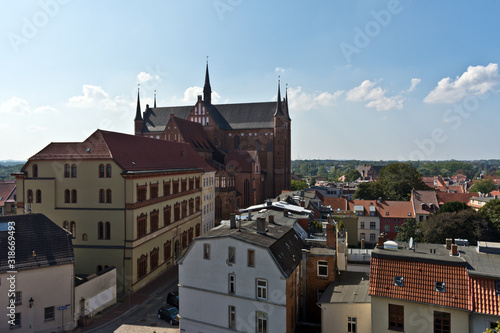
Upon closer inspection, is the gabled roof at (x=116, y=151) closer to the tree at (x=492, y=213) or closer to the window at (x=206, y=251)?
the window at (x=206, y=251)

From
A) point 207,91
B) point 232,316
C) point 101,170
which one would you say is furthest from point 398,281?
point 207,91

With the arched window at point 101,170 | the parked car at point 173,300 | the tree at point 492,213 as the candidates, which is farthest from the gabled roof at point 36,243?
the tree at point 492,213

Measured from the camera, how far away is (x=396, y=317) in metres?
19.2

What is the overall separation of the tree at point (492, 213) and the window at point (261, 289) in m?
42.7

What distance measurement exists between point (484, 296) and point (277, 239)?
38.2 feet

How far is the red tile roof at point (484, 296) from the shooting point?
17438 mm

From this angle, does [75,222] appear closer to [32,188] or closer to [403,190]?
[32,188]

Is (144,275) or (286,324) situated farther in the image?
(144,275)

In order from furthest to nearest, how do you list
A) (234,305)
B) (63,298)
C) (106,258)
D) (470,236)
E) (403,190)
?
(403,190) < (470,236) < (106,258) < (63,298) < (234,305)

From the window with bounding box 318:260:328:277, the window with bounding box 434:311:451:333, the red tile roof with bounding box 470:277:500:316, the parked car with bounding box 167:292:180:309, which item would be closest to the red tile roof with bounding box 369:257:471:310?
the red tile roof with bounding box 470:277:500:316

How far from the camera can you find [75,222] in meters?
32.7

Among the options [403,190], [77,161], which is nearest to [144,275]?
[77,161]

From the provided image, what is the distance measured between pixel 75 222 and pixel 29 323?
11480 millimetres

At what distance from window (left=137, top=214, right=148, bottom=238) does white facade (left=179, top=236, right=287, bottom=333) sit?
10654 mm
